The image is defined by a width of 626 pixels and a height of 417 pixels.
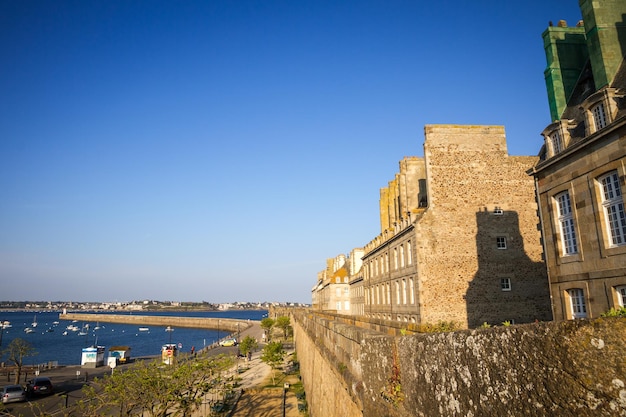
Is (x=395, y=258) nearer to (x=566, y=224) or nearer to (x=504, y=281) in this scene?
→ (x=504, y=281)

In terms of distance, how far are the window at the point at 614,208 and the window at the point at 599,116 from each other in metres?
2.04

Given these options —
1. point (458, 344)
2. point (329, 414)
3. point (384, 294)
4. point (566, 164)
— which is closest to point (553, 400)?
point (458, 344)

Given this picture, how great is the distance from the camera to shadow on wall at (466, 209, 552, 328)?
92.5 feet

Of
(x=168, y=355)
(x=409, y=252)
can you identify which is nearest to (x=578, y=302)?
(x=409, y=252)

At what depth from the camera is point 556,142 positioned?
16953 mm

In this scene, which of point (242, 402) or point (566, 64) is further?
point (242, 402)

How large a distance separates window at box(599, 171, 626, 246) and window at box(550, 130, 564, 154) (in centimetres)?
321

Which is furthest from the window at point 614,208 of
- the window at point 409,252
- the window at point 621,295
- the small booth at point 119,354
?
the small booth at point 119,354

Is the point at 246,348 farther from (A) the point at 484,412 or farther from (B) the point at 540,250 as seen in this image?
(A) the point at 484,412

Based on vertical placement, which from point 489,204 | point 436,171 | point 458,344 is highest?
point 436,171

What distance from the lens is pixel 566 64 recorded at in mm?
20188

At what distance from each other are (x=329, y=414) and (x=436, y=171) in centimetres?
2153

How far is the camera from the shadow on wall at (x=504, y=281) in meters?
28.2

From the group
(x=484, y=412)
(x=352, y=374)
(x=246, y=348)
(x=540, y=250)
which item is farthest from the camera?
(x=246, y=348)
